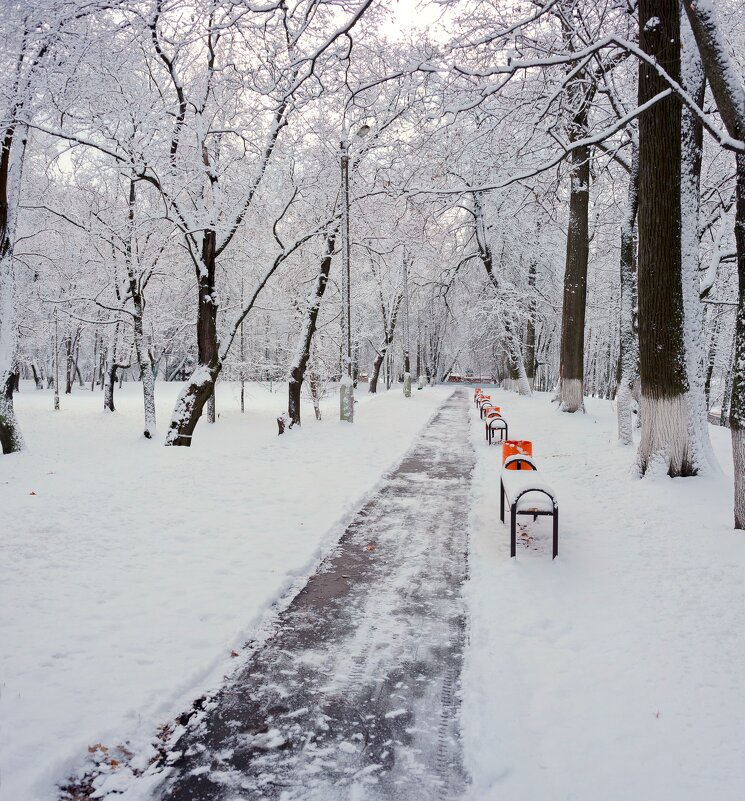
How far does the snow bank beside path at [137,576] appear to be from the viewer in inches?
133

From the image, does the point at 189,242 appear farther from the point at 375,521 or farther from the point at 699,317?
the point at 699,317

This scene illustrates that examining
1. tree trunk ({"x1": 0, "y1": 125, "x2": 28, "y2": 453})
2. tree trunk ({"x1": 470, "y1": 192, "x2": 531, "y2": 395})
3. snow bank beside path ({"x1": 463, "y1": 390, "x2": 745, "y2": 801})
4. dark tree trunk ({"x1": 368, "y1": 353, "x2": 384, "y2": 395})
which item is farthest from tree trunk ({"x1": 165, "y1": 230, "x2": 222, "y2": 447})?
dark tree trunk ({"x1": 368, "y1": 353, "x2": 384, "y2": 395})

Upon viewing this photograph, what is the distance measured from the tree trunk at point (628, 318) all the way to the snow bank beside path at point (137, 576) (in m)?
4.88

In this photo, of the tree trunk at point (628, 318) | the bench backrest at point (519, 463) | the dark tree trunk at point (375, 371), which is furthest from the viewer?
the dark tree trunk at point (375, 371)

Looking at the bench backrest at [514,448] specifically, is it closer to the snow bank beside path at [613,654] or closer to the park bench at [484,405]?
the snow bank beside path at [613,654]

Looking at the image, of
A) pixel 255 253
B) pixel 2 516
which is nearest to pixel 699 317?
pixel 2 516

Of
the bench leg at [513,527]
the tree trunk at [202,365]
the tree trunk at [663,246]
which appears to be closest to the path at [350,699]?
the bench leg at [513,527]

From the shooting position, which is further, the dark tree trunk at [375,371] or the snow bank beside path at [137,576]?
the dark tree trunk at [375,371]

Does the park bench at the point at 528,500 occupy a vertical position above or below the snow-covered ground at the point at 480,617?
above

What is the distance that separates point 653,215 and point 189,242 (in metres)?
10.3

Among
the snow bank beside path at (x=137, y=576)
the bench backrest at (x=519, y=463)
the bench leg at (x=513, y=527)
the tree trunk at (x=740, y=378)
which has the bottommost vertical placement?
the snow bank beside path at (x=137, y=576)

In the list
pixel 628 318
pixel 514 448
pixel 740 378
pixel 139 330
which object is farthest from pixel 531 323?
pixel 740 378

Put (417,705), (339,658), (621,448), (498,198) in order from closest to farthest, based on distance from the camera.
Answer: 1. (417,705)
2. (339,658)
3. (621,448)
4. (498,198)

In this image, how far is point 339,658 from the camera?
4.11 m
